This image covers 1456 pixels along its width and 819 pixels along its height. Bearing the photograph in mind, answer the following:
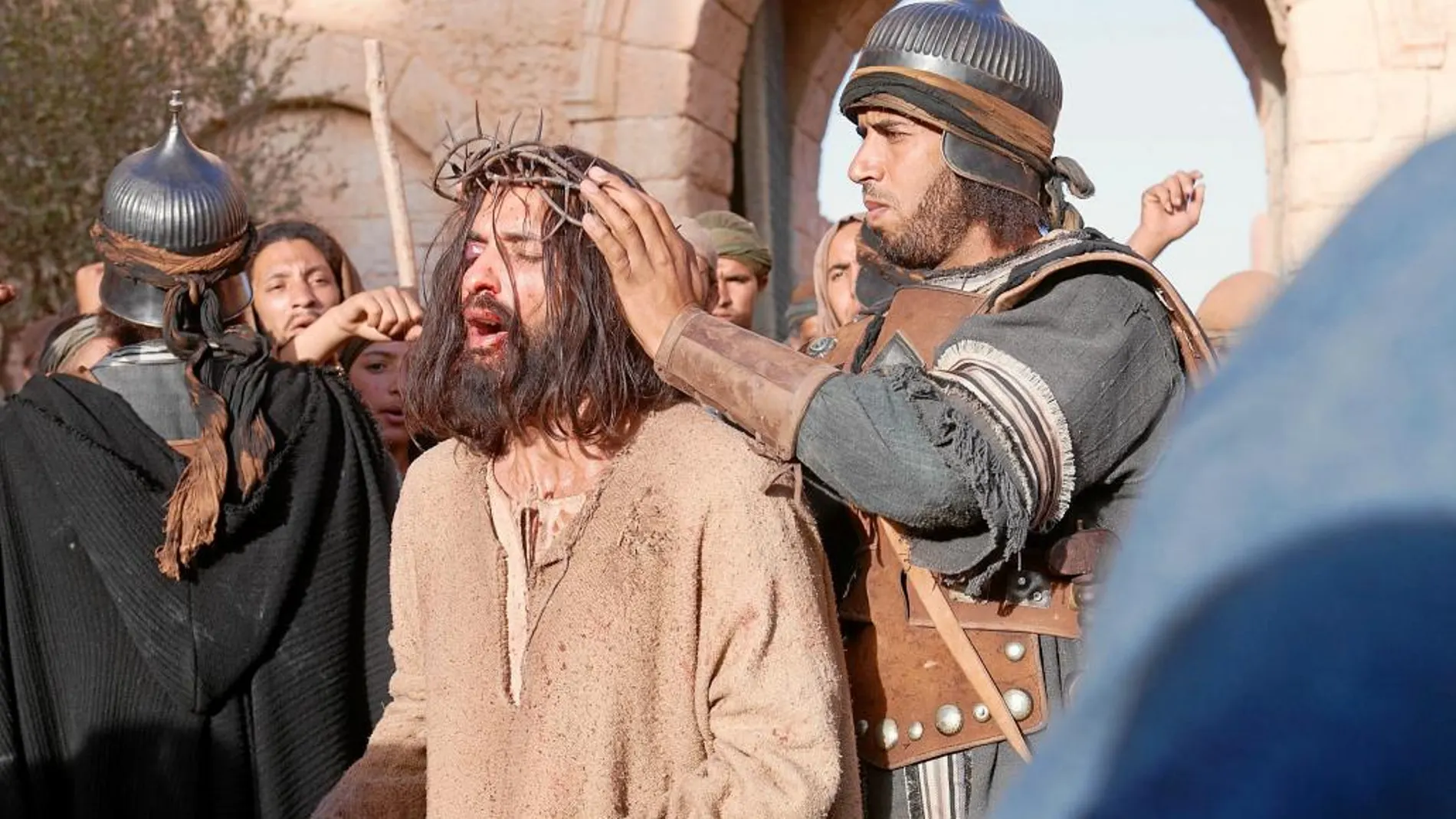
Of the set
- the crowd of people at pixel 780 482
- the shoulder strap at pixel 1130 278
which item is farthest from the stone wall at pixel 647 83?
the shoulder strap at pixel 1130 278

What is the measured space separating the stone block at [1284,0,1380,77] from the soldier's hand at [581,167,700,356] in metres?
6.58

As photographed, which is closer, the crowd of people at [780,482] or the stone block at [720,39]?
the crowd of people at [780,482]

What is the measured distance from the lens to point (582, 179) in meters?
2.50

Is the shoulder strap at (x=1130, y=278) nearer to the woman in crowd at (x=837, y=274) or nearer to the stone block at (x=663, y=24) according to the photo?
the woman in crowd at (x=837, y=274)

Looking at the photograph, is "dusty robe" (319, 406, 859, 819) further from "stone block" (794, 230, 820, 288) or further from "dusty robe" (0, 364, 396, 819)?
"stone block" (794, 230, 820, 288)

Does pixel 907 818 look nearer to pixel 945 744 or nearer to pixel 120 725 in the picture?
pixel 945 744

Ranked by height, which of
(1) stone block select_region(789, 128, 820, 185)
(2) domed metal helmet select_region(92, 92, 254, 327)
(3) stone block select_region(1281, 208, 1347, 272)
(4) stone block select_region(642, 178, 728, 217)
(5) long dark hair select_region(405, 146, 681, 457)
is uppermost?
(5) long dark hair select_region(405, 146, 681, 457)

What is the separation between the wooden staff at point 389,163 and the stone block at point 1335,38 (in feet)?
15.1

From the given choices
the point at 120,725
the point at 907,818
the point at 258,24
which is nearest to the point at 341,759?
the point at 120,725

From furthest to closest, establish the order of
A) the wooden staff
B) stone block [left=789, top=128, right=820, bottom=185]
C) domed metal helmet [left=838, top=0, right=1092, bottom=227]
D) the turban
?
stone block [left=789, top=128, right=820, bottom=185]
the turban
the wooden staff
domed metal helmet [left=838, top=0, right=1092, bottom=227]

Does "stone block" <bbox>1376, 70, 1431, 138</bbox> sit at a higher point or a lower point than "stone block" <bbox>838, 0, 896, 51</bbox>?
higher

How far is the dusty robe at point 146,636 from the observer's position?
12.0ft

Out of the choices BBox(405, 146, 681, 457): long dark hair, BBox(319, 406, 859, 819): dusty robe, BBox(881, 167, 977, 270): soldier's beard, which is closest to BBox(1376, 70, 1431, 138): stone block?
BBox(881, 167, 977, 270): soldier's beard

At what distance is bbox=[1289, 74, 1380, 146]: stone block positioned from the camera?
26.9ft
